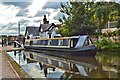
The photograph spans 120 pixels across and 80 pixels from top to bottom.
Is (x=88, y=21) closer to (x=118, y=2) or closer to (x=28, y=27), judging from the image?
(x=118, y=2)

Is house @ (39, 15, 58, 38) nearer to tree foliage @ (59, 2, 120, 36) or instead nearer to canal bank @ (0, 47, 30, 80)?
tree foliage @ (59, 2, 120, 36)

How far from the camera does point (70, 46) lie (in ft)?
101

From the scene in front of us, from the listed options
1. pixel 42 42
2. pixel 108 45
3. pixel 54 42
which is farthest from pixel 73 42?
pixel 42 42

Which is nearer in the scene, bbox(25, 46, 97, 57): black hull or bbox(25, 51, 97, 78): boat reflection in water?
bbox(25, 51, 97, 78): boat reflection in water

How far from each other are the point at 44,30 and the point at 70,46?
3526 centimetres

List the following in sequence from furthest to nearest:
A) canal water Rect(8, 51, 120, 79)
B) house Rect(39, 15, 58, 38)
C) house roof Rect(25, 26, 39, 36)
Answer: house roof Rect(25, 26, 39, 36) < house Rect(39, 15, 58, 38) < canal water Rect(8, 51, 120, 79)

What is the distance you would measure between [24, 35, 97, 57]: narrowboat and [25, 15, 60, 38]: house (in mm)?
22280

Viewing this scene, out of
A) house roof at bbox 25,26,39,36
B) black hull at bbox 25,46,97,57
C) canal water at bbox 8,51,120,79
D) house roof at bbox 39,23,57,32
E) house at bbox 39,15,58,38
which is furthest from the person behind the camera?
house roof at bbox 25,26,39,36

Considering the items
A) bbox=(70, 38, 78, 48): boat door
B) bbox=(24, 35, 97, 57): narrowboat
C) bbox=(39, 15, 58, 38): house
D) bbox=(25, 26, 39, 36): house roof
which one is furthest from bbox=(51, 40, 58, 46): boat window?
bbox=(25, 26, 39, 36): house roof

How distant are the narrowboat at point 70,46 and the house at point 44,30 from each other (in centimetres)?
2228

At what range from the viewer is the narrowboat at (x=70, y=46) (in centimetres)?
2828

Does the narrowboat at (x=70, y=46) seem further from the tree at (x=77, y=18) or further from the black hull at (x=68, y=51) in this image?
the tree at (x=77, y=18)

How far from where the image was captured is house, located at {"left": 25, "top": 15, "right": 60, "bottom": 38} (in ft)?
206

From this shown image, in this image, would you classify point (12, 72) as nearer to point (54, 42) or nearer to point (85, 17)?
point (54, 42)
